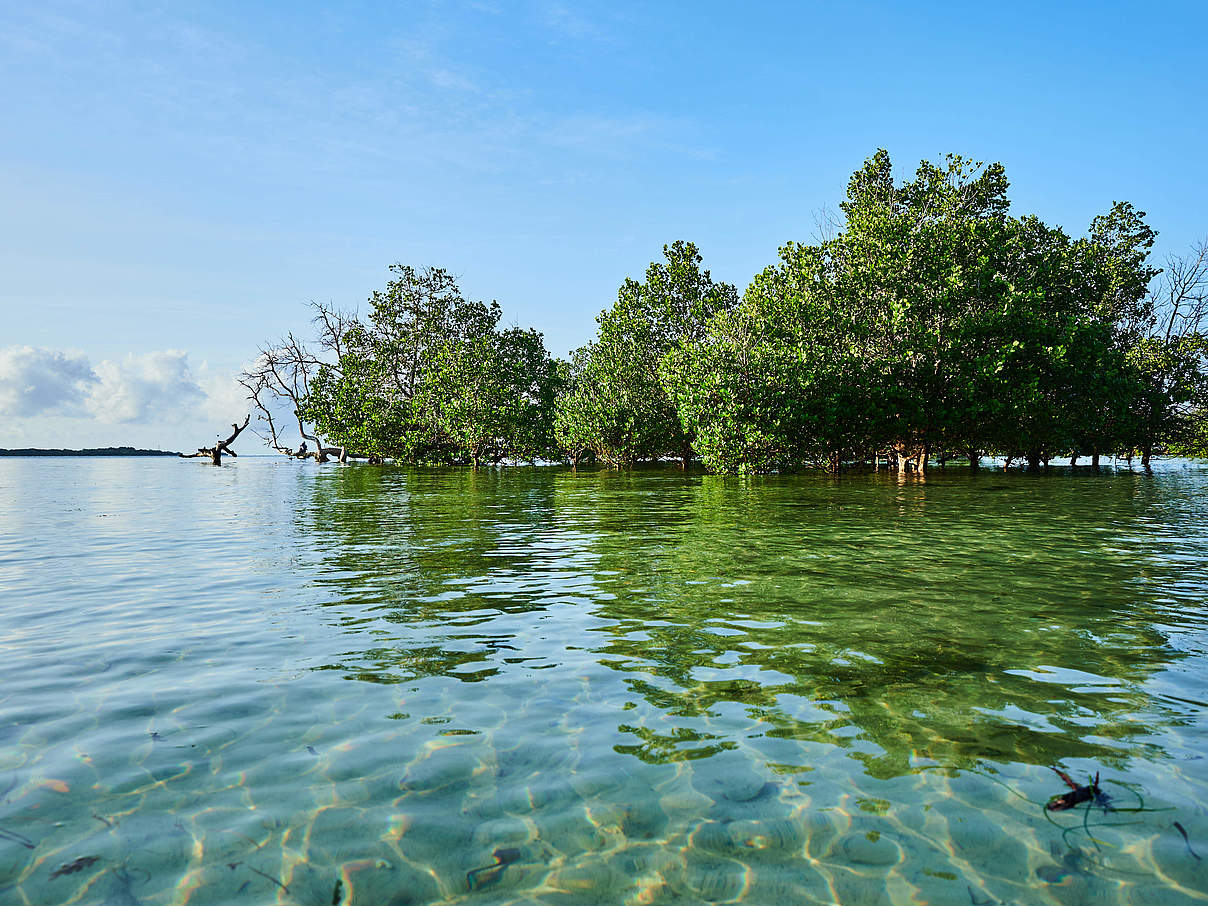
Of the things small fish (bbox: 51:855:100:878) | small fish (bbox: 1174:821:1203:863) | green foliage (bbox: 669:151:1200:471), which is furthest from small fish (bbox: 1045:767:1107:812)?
green foliage (bbox: 669:151:1200:471)

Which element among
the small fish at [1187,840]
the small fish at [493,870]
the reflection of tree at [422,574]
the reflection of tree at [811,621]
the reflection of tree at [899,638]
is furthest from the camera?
the reflection of tree at [422,574]

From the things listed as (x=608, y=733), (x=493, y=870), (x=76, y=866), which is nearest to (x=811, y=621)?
(x=608, y=733)

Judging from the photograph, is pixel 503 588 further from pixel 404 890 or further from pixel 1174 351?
pixel 1174 351

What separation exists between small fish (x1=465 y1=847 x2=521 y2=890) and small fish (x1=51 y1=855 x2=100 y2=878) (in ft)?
6.27

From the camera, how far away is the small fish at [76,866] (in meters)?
3.62

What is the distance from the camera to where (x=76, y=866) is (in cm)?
368

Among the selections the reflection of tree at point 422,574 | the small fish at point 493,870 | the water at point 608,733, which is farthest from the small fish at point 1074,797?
the reflection of tree at point 422,574

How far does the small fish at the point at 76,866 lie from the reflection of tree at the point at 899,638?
10.1 ft

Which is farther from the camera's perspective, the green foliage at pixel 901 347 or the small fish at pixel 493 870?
the green foliage at pixel 901 347

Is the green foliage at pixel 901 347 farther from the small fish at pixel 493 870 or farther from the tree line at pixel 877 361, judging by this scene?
the small fish at pixel 493 870

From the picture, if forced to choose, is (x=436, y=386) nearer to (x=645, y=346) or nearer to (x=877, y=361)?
(x=645, y=346)

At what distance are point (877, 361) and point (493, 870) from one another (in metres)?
36.9

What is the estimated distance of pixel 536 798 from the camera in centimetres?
432

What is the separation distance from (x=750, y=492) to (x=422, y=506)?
1272 cm
